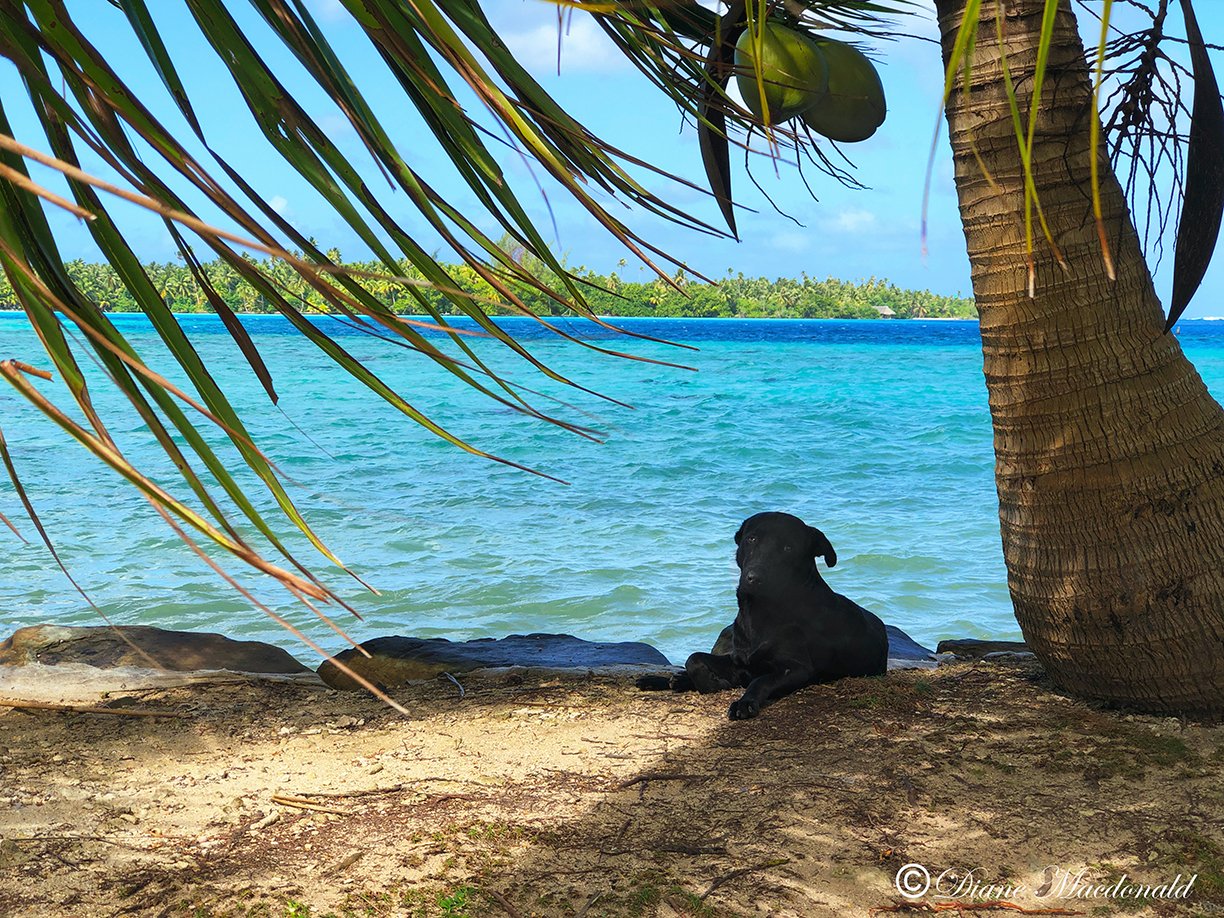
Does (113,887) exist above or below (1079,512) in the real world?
below

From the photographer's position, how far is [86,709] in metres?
3.05

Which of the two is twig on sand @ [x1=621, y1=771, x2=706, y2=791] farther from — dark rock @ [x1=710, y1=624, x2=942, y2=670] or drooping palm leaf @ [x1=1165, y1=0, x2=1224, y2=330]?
drooping palm leaf @ [x1=1165, y1=0, x2=1224, y2=330]

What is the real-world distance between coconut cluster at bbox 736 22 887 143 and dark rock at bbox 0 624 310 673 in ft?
A: 8.96

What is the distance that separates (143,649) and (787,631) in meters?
2.16

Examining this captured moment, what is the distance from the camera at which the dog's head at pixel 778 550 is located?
3145mm

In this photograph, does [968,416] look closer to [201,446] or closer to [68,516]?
[68,516]

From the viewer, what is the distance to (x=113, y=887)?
207 centimetres

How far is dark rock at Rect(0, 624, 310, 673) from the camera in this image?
369 cm

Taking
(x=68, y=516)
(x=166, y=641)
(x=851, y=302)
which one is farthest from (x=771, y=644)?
(x=851, y=302)

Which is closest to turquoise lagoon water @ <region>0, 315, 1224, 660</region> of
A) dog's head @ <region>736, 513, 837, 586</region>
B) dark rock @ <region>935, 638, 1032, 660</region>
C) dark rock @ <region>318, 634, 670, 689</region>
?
dark rock @ <region>318, 634, 670, 689</region>

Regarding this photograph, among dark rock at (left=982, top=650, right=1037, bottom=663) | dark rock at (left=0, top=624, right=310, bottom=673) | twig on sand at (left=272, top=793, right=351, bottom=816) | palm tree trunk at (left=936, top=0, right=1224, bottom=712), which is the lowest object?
dark rock at (left=0, top=624, right=310, bottom=673)

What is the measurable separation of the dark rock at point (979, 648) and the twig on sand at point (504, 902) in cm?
217

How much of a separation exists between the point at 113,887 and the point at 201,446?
4.80 feet

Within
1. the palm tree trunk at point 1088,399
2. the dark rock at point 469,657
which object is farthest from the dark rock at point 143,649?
the palm tree trunk at point 1088,399
